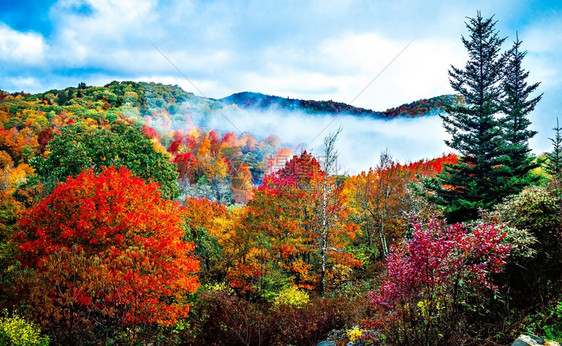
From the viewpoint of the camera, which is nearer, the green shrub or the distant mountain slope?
the green shrub

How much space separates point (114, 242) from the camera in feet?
37.9

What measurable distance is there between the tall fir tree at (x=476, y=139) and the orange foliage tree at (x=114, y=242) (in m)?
12.6

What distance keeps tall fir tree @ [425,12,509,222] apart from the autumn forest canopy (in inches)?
2.9

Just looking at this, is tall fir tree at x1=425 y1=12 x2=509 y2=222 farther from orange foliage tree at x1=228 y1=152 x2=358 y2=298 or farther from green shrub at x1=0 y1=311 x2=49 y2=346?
green shrub at x1=0 y1=311 x2=49 y2=346

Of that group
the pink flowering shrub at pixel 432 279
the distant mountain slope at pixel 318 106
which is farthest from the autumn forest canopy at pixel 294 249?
the distant mountain slope at pixel 318 106

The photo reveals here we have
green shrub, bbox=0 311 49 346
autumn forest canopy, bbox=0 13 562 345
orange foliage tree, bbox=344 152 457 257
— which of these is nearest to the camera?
autumn forest canopy, bbox=0 13 562 345

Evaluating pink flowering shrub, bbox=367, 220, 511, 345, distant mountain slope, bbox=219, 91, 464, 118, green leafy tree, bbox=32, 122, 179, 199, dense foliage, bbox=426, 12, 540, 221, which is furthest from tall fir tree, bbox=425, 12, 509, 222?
distant mountain slope, bbox=219, 91, 464, 118

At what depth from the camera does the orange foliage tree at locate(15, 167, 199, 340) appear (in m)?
9.27

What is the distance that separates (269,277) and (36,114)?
68253mm

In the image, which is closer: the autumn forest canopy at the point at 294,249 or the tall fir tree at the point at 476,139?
the autumn forest canopy at the point at 294,249

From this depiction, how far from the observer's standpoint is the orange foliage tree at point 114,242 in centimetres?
927

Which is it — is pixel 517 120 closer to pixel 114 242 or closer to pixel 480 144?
pixel 480 144

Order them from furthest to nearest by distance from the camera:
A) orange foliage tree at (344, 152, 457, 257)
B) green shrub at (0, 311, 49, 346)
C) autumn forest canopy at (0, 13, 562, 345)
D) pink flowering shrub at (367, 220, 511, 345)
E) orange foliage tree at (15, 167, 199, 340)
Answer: orange foliage tree at (344, 152, 457, 257), orange foliage tree at (15, 167, 199, 340), green shrub at (0, 311, 49, 346), autumn forest canopy at (0, 13, 562, 345), pink flowering shrub at (367, 220, 511, 345)

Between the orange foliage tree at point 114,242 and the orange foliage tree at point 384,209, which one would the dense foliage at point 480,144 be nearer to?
the orange foliage tree at point 384,209
